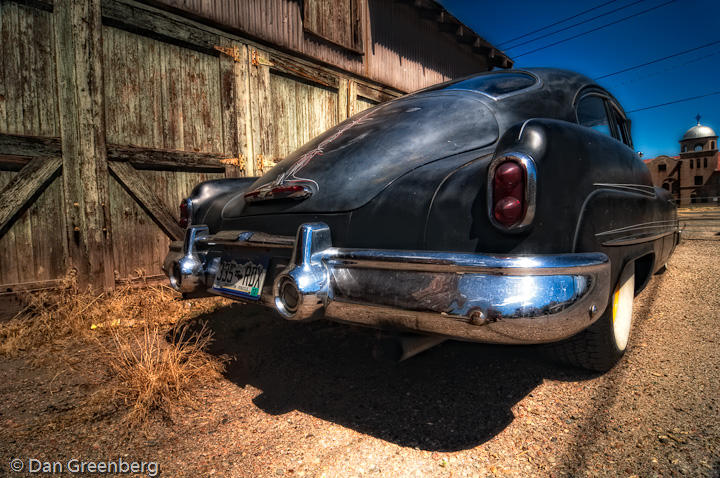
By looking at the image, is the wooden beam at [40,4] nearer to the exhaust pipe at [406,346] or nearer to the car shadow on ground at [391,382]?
the car shadow on ground at [391,382]

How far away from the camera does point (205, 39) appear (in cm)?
462

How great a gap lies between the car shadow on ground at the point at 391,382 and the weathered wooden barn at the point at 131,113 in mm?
2077

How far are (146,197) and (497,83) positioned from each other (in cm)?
374

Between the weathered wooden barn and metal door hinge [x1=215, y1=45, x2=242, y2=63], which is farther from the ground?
metal door hinge [x1=215, y1=45, x2=242, y2=63]

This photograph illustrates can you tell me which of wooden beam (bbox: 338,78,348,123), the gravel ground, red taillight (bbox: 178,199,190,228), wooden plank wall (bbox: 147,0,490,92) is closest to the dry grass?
the gravel ground

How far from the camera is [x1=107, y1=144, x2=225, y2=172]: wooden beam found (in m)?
3.96

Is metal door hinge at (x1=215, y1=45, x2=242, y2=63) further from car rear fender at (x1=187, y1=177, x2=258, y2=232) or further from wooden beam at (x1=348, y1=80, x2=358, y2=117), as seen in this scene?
car rear fender at (x1=187, y1=177, x2=258, y2=232)

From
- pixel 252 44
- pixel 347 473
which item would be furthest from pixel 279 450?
pixel 252 44

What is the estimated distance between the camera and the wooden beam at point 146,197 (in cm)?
398

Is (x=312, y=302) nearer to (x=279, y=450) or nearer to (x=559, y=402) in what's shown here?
(x=279, y=450)

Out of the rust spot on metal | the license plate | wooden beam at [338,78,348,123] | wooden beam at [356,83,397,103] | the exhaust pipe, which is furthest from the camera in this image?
wooden beam at [356,83,397,103]

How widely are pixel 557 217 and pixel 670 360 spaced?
1.54 meters

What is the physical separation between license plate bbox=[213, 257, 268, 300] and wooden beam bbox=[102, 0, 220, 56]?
3.54 meters

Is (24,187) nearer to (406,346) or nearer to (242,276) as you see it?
(242,276)
